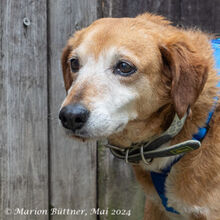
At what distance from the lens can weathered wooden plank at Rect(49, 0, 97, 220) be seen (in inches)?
125

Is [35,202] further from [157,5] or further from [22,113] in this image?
[157,5]

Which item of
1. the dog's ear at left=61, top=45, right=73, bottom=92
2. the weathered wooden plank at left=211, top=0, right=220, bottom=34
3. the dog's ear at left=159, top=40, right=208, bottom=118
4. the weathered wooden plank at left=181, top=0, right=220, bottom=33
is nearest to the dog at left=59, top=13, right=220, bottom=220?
the dog's ear at left=159, top=40, right=208, bottom=118

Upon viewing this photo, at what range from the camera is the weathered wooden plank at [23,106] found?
2.95 m

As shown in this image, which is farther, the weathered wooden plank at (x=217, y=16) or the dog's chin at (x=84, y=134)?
the weathered wooden plank at (x=217, y=16)

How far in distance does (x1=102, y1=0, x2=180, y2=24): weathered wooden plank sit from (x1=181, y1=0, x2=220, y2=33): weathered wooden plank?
0.08 meters

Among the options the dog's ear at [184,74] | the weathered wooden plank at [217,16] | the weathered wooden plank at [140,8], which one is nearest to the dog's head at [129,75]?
the dog's ear at [184,74]

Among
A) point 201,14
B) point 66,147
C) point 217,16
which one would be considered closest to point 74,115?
point 66,147

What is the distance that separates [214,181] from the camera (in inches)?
94.0

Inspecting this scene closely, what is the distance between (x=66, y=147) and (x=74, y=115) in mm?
1347

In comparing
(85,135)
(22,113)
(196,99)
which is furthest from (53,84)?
(196,99)

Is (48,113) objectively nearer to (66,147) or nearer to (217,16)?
(66,147)

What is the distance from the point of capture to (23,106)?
307 cm

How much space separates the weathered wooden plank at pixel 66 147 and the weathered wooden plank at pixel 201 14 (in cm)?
87

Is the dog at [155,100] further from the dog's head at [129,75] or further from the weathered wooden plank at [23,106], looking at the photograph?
the weathered wooden plank at [23,106]
